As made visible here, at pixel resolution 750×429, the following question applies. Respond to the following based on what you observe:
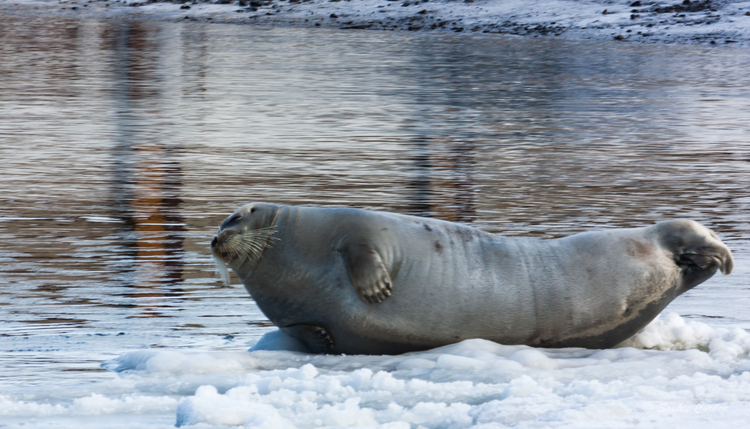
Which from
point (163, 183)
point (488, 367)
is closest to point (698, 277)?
point (488, 367)

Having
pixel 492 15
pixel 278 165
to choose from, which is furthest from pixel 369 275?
pixel 492 15

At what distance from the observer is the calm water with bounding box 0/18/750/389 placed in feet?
17.4

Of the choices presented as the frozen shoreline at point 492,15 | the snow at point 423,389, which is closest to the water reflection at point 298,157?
the snow at point 423,389

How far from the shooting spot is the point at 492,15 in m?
36.1

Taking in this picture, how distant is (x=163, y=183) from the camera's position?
8844mm

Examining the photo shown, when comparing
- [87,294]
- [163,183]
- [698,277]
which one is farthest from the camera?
[163,183]

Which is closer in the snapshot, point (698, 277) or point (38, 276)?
point (698, 277)

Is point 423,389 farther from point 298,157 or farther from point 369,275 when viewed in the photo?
point 298,157

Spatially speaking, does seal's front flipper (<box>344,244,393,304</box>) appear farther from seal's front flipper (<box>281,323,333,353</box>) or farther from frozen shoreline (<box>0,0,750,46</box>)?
frozen shoreline (<box>0,0,750,46</box>)

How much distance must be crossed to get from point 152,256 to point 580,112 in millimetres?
9594

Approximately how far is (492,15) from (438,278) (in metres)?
32.7

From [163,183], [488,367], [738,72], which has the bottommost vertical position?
[738,72]

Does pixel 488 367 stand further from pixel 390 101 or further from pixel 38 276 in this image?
pixel 390 101

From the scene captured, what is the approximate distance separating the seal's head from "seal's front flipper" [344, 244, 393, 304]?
1.35 ft
